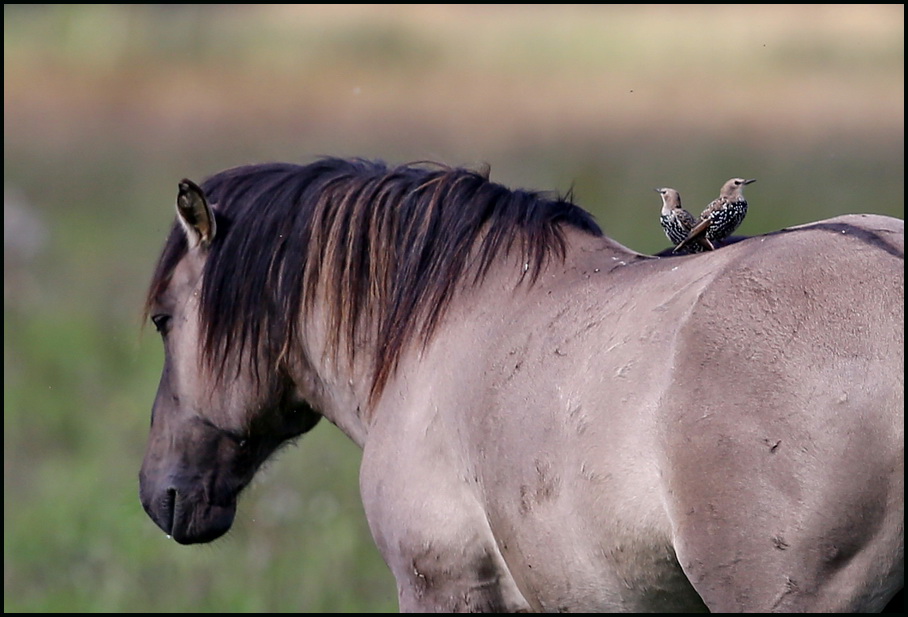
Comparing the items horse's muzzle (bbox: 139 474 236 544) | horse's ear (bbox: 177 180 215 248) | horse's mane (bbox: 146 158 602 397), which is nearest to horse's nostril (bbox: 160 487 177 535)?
horse's muzzle (bbox: 139 474 236 544)

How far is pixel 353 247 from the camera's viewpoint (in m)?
2.75

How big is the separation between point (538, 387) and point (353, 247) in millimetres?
774

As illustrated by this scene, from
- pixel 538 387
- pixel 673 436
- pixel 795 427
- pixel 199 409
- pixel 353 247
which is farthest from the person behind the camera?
pixel 199 409

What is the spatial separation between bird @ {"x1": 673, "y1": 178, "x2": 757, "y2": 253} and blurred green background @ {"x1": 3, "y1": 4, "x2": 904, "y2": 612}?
1.58 meters

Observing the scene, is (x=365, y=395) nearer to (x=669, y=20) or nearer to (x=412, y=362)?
(x=412, y=362)

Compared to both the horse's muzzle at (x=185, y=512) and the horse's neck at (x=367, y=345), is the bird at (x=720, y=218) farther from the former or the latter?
the horse's muzzle at (x=185, y=512)

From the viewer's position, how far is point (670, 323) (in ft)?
6.40

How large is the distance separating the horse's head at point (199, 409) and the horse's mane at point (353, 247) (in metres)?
0.02

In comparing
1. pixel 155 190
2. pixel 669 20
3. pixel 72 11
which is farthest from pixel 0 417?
pixel 72 11

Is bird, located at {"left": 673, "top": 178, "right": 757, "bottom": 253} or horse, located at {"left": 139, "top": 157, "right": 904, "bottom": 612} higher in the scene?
bird, located at {"left": 673, "top": 178, "right": 757, "bottom": 253}

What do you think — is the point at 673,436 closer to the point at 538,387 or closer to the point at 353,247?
the point at 538,387

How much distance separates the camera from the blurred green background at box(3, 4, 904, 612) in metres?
5.88

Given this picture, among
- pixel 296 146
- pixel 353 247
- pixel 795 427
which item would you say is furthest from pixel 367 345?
pixel 296 146

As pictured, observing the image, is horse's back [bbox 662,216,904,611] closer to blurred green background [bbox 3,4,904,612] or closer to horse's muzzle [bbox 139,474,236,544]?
horse's muzzle [bbox 139,474,236,544]
